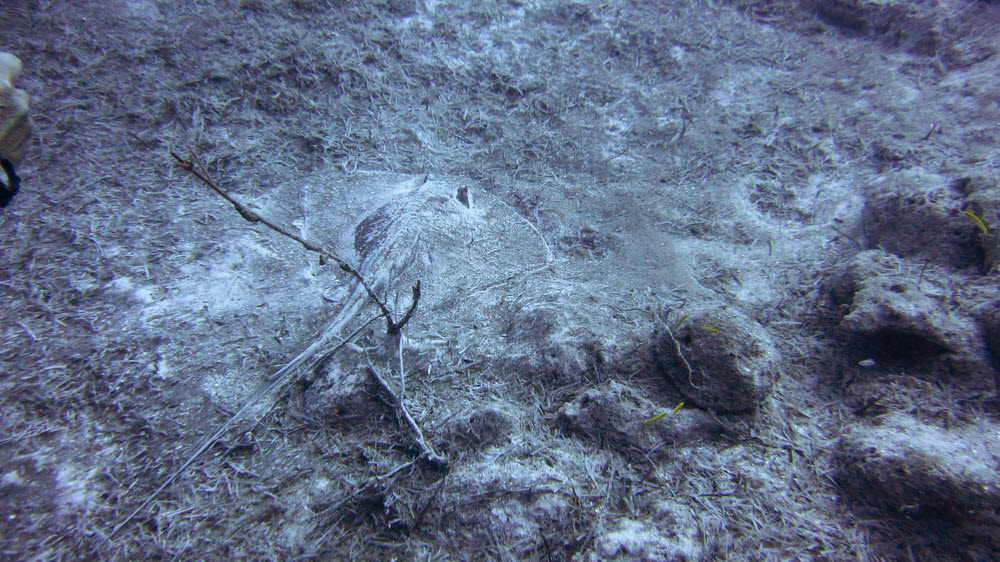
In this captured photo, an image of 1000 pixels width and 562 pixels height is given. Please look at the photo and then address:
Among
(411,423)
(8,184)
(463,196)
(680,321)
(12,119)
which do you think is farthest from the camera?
(463,196)

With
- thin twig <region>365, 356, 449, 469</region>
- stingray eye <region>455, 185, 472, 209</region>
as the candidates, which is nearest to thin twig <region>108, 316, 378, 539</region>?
thin twig <region>365, 356, 449, 469</region>

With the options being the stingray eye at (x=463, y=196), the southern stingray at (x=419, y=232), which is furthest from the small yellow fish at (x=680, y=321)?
the stingray eye at (x=463, y=196)

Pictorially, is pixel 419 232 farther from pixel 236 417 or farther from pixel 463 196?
pixel 236 417

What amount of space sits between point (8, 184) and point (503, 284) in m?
3.95

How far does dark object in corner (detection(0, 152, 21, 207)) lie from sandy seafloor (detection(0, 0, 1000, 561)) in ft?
0.37

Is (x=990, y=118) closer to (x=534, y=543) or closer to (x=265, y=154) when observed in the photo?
(x=534, y=543)

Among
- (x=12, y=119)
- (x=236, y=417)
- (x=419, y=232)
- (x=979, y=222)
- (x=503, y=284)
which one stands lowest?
(x=236, y=417)

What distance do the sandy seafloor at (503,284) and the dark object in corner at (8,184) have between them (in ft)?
0.37

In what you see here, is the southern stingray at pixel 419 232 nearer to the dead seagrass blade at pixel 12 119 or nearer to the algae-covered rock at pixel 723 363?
the algae-covered rock at pixel 723 363

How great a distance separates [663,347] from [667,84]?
3.89 m

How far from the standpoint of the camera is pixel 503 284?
3314mm

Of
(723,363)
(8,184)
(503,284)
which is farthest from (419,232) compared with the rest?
(8,184)

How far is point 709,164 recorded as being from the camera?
169 inches

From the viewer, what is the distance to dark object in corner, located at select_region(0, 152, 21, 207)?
3017mm
